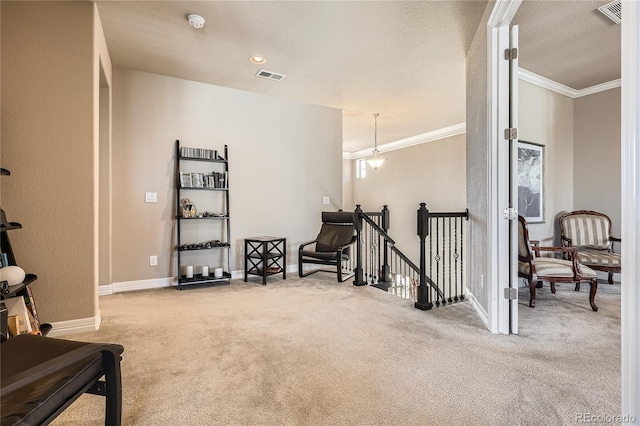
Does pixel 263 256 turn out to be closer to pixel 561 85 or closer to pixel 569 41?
pixel 569 41

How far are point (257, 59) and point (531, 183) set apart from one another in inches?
153

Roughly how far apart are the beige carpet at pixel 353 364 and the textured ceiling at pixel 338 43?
268cm

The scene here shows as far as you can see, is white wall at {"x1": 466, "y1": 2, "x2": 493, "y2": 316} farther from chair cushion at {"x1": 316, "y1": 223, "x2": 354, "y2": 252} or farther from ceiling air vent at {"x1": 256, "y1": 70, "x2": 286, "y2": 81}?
ceiling air vent at {"x1": 256, "y1": 70, "x2": 286, "y2": 81}

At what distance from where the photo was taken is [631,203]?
88 centimetres

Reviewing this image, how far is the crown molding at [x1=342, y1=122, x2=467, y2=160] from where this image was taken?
6.71 meters

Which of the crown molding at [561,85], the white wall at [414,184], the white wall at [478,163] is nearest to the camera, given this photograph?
the white wall at [478,163]

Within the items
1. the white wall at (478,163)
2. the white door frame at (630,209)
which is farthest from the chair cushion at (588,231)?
the white door frame at (630,209)

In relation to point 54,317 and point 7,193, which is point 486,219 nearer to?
point 54,317

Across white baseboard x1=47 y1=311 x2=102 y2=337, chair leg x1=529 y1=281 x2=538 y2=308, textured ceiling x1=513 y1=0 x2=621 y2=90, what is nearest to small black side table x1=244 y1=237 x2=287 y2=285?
white baseboard x1=47 y1=311 x2=102 y2=337

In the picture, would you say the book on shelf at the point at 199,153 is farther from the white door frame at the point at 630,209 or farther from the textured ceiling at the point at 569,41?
the white door frame at the point at 630,209

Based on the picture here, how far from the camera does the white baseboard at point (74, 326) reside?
249 centimetres

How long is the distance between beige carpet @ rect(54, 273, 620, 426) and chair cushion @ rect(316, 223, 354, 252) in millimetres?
1446

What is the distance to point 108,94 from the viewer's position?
12.2 ft

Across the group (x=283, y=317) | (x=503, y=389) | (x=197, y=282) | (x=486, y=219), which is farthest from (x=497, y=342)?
(x=197, y=282)
